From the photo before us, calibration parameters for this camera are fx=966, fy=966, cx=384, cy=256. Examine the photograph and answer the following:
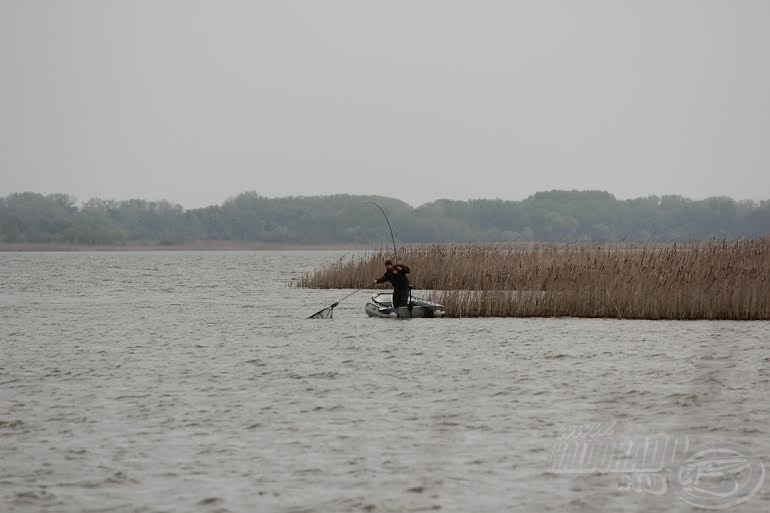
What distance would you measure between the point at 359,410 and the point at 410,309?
1115cm

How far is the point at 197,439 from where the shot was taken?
952cm

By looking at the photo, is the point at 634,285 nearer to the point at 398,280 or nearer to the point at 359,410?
the point at 398,280

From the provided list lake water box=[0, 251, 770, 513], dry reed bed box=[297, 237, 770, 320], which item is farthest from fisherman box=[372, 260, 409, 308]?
dry reed bed box=[297, 237, 770, 320]

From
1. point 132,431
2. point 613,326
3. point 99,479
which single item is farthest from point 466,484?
point 613,326

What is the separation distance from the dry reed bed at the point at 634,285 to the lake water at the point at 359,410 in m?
0.66

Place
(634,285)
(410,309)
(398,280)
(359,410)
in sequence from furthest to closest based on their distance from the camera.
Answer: (410,309) < (634,285) < (398,280) < (359,410)

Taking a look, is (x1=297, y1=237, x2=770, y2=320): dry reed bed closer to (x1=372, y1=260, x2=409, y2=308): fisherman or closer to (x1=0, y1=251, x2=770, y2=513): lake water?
(x1=0, y1=251, x2=770, y2=513): lake water

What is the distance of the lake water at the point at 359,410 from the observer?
24.6ft

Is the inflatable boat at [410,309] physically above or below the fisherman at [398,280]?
below

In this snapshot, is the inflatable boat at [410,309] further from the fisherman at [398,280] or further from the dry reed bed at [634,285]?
the dry reed bed at [634,285]

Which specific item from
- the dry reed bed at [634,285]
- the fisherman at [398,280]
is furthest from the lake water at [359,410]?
the fisherman at [398,280]

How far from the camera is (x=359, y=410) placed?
11.2m

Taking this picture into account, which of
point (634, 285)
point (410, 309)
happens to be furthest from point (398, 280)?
point (634, 285)

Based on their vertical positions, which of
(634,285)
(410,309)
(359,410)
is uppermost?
(634,285)
